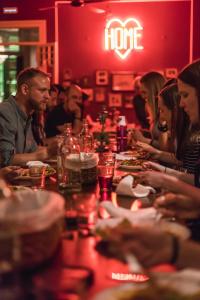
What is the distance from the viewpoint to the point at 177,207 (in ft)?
5.70

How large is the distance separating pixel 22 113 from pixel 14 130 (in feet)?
Answer: 0.65

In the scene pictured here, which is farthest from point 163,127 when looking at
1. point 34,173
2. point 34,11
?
point 34,11

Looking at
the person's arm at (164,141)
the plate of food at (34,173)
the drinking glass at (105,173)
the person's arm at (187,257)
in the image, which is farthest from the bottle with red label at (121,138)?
the person's arm at (187,257)

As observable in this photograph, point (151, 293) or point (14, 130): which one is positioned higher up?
point (14, 130)

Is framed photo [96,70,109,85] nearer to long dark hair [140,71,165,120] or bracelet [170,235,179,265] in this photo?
long dark hair [140,71,165,120]

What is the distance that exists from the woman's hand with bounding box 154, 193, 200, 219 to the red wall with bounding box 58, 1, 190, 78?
609cm

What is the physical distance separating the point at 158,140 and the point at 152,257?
3.48 m

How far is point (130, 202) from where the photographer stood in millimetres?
2088

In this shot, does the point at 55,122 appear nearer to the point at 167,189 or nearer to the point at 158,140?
the point at 158,140

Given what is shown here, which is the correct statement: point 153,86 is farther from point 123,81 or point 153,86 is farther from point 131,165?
point 123,81

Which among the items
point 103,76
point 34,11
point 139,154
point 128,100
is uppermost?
point 34,11

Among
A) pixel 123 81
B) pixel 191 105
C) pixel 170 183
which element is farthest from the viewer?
pixel 123 81

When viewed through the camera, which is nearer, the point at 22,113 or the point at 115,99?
the point at 22,113

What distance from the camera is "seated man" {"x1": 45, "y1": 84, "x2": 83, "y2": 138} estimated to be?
6023 mm
